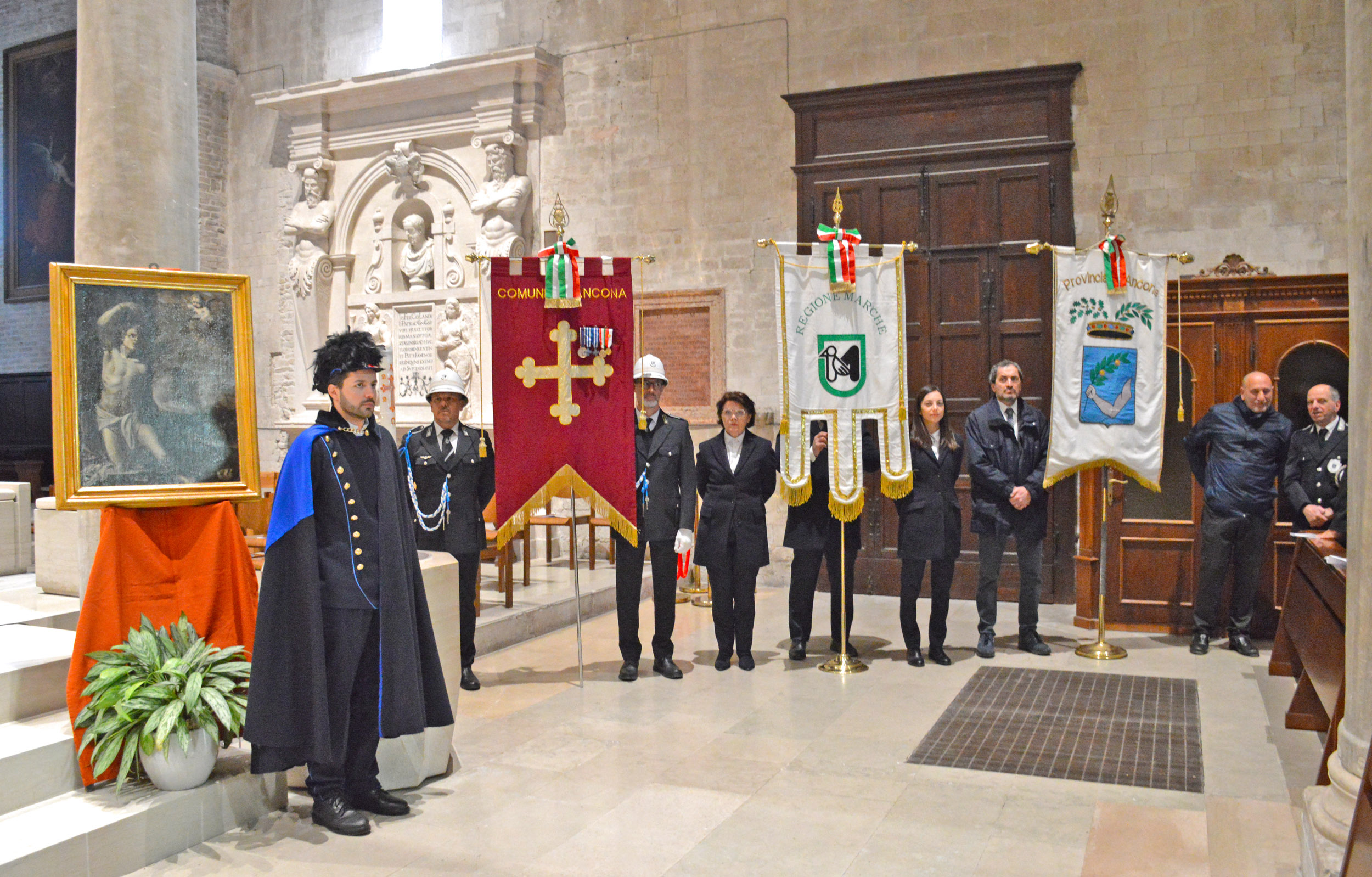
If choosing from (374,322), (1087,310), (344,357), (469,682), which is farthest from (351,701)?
(374,322)

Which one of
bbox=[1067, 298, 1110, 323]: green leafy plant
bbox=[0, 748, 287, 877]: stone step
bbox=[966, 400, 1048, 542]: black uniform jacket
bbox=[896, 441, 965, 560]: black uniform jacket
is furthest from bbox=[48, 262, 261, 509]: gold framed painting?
bbox=[1067, 298, 1110, 323]: green leafy plant

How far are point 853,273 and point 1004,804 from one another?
313 centimetres

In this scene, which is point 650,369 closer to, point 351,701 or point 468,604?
point 468,604

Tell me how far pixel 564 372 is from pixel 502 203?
418 cm

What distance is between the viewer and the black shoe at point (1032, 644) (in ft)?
21.0

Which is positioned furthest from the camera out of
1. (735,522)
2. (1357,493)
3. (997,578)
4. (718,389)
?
(718,389)

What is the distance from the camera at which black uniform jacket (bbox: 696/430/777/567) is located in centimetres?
610

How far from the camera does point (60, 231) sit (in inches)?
543

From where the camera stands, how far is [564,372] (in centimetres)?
577

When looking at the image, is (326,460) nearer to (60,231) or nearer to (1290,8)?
(1290,8)

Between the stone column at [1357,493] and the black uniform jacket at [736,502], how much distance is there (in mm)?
3352

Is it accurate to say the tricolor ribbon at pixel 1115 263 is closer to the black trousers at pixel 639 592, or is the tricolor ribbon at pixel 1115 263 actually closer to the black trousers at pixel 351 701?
the black trousers at pixel 639 592

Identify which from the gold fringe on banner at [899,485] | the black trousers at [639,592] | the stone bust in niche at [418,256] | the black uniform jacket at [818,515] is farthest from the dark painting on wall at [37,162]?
the gold fringe on banner at [899,485]

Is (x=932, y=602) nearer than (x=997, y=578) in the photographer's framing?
Yes
